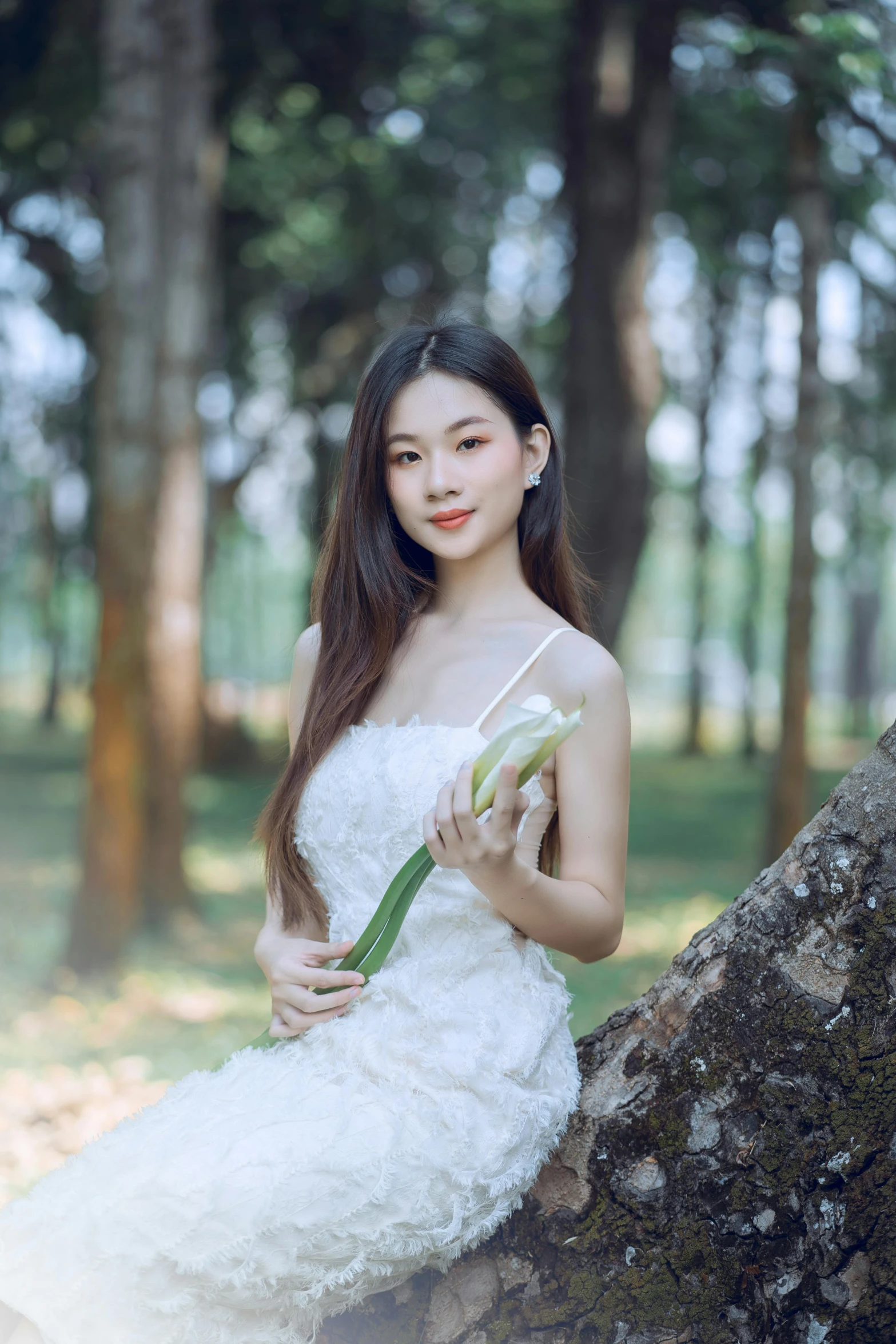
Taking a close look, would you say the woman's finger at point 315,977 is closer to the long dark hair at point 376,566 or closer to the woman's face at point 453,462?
the long dark hair at point 376,566

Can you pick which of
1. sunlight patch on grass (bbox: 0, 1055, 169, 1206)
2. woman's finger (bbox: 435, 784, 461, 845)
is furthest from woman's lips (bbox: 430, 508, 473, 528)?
sunlight patch on grass (bbox: 0, 1055, 169, 1206)

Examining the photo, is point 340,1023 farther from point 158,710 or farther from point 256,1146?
point 158,710

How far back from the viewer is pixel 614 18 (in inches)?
336

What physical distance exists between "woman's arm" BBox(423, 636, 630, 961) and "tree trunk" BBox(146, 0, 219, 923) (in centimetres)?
502

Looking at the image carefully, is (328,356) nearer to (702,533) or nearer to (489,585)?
(702,533)

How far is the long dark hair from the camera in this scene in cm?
222

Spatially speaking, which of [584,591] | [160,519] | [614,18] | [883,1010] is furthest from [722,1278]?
[614,18]

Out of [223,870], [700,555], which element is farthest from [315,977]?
[700,555]

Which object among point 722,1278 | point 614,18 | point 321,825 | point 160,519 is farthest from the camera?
point 614,18

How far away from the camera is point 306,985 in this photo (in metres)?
1.97

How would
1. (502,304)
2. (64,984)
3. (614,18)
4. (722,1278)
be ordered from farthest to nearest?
(502,304), (614,18), (64,984), (722,1278)

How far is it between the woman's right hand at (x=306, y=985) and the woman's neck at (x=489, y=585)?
2.30ft

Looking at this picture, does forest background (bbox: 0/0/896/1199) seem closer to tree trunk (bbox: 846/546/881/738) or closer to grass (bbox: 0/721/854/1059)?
grass (bbox: 0/721/854/1059)

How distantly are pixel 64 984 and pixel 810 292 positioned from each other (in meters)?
5.98
